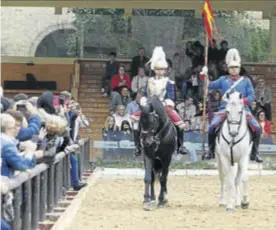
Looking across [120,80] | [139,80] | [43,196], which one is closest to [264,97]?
[139,80]

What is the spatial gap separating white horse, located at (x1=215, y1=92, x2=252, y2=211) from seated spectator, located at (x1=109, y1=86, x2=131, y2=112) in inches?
508

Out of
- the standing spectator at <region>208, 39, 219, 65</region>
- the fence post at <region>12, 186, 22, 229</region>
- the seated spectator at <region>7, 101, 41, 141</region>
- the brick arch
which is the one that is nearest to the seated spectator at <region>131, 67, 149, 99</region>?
the standing spectator at <region>208, 39, 219, 65</region>

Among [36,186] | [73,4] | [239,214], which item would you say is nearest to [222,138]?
[239,214]

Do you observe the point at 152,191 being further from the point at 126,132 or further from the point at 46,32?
the point at 46,32

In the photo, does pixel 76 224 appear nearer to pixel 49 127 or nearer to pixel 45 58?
pixel 49 127

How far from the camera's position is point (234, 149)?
14.3 metres

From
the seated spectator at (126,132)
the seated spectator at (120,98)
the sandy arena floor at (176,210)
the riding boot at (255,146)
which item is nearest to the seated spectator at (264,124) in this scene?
the seated spectator at (126,132)

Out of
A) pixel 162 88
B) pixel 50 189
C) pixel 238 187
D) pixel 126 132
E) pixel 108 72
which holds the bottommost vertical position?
pixel 238 187

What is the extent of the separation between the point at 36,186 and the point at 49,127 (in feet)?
4.39

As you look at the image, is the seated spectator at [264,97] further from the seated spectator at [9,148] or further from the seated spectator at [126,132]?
the seated spectator at [9,148]

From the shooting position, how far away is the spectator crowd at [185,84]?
26.1m

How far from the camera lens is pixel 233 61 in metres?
14.9

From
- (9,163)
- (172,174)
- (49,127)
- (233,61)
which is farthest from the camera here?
(172,174)

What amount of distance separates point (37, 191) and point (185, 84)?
19.3 m
